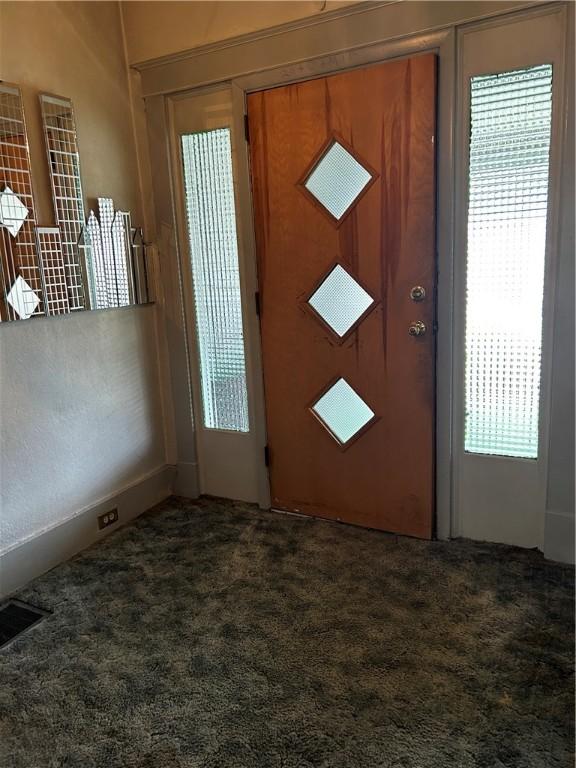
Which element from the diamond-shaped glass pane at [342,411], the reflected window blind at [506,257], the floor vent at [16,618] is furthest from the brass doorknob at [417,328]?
the floor vent at [16,618]

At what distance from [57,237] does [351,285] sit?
4.22ft

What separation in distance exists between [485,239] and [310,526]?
152cm

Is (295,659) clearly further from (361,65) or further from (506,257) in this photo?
(361,65)

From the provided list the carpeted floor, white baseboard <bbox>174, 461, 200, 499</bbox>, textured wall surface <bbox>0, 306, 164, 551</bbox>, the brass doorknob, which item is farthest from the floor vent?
the brass doorknob

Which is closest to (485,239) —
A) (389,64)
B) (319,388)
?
(389,64)

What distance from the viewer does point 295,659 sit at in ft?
5.74

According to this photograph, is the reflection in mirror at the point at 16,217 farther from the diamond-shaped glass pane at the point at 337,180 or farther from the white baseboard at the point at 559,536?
the white baseboard at the point at 559,536

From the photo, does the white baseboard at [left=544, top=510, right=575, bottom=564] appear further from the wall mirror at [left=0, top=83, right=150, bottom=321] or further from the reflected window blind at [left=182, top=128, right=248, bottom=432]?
the wall mirror at [left=0, top=83, right=150, bottom=321]

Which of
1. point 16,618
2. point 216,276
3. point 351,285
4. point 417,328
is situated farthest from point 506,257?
point 16,618

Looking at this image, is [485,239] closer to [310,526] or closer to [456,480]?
[456,480]

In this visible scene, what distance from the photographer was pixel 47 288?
2.27m

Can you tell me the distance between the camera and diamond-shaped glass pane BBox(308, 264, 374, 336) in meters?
2.41

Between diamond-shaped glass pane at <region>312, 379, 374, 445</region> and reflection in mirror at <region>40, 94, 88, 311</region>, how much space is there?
1206 mm

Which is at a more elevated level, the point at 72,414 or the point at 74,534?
the point at 72,414
